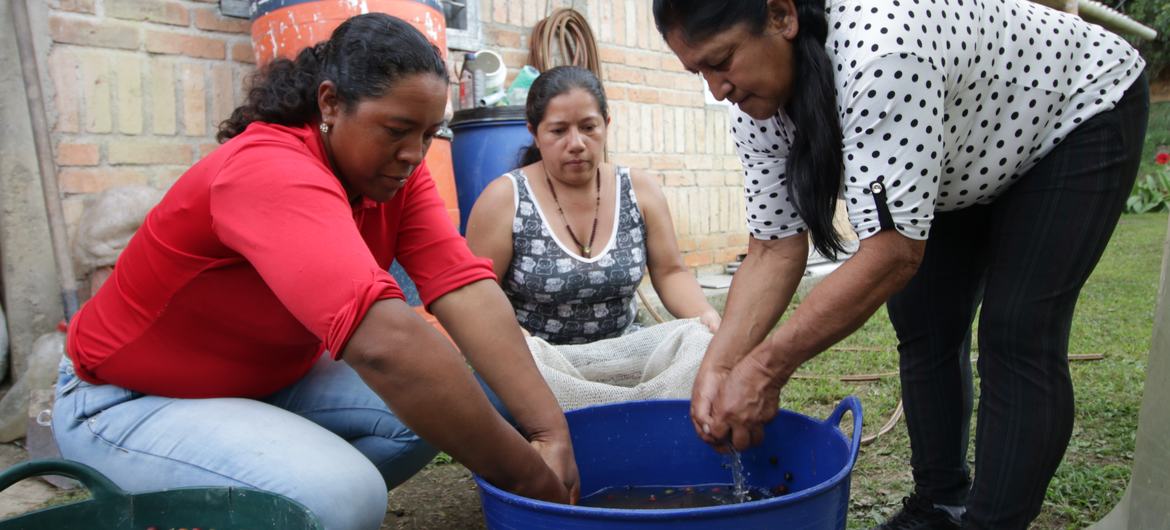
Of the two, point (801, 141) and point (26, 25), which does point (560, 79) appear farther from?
point (26, 25)

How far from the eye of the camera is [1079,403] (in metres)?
2.99

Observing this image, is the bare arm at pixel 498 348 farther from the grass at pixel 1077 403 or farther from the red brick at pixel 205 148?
the red brick at pixel 205 148

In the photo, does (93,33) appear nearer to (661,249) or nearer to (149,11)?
(149,11)

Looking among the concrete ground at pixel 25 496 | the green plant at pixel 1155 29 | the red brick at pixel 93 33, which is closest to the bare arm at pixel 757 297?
the concrete ground at pixel 25 496

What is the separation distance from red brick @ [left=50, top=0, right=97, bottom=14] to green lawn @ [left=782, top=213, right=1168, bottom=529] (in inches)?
109

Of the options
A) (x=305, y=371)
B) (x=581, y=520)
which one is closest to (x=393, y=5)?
(x=305, y=371)

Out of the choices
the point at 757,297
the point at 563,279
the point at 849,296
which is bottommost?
the point at 563,279

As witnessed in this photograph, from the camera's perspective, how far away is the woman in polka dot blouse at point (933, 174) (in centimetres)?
140

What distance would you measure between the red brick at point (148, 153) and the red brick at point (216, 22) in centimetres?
47

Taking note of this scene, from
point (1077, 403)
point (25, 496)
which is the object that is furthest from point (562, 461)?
point (1077, 403)

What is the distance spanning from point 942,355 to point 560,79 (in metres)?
1.46

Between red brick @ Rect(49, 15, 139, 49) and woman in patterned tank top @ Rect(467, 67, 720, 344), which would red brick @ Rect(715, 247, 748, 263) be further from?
red brick @ Rect(49, 15, 139, 49)

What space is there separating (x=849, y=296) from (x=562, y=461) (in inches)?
24.2

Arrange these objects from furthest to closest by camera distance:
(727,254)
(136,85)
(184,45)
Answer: (727,254), (184,45), (136,85)
